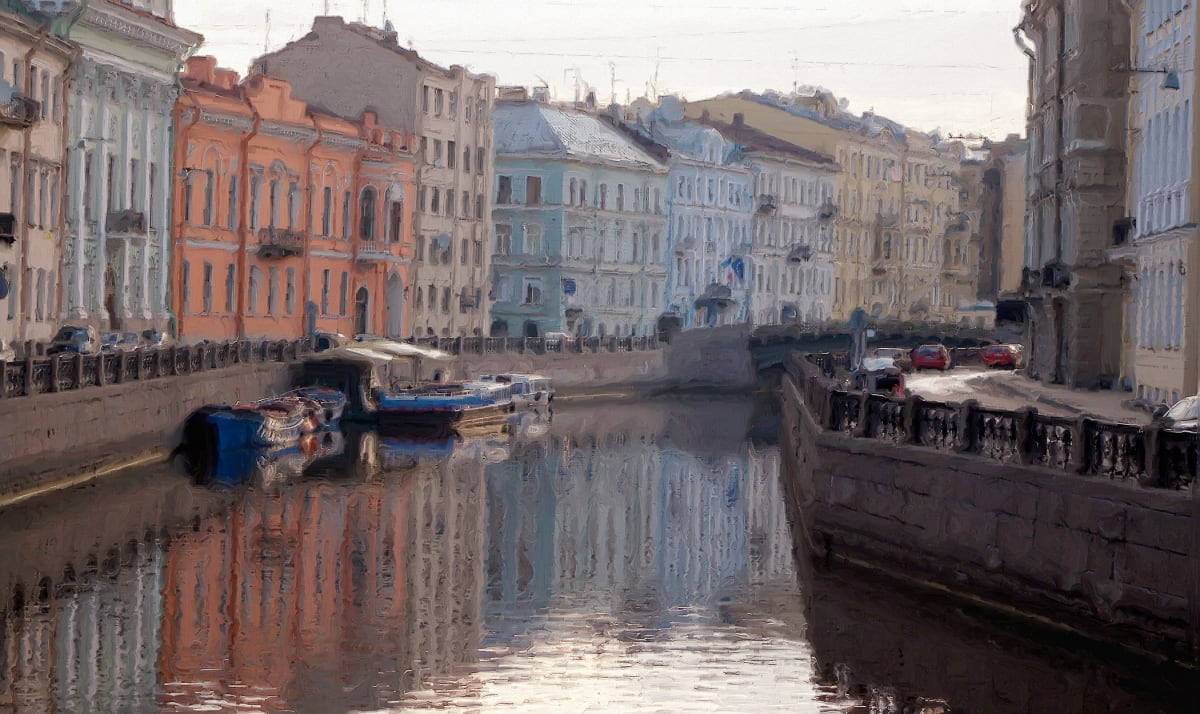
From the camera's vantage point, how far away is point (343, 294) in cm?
8169

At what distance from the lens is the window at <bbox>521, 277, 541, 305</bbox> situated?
102 m

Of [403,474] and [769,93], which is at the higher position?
[769,93]

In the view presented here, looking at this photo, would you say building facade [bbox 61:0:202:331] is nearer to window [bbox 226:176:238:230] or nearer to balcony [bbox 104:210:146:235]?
balcony [bbox 104:210:146:235]

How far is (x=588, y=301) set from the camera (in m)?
105

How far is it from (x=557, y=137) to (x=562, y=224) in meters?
4.26

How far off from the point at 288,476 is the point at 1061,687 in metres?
25.1

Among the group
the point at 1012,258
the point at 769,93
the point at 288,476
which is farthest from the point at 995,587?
the point at 769,93

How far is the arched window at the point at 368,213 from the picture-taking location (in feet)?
273

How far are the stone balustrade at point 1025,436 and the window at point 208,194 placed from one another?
39.9 meters

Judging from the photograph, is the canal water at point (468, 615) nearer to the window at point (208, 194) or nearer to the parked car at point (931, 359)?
the window at point (208, 194)

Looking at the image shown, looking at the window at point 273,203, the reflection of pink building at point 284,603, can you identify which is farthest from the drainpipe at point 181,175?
the reflection of pink building at point 284,603

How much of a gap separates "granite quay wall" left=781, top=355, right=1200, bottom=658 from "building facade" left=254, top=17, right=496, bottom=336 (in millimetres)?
58179

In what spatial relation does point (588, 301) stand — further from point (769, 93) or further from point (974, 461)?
point (974, 461)

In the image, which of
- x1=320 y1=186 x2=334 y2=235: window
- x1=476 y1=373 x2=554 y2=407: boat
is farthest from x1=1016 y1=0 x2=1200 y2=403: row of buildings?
x1=320 y1=186 x2=334 y2=235: window
